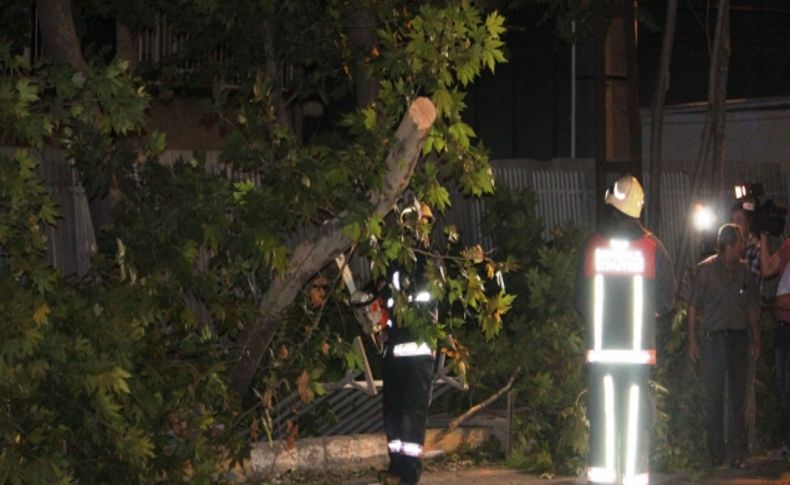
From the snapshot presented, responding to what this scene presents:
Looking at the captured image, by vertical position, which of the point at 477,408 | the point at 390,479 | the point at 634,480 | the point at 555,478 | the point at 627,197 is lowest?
the point at 555,478

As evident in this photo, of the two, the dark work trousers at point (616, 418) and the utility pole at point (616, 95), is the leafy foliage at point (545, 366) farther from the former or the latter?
the dark work trousers at point (616, 418)

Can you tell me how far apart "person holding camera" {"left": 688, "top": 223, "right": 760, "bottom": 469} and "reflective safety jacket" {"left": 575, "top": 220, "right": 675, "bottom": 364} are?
296 centimetres

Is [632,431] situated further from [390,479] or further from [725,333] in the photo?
[725,333]

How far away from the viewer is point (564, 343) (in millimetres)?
12047

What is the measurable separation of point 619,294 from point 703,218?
4306 millimetres

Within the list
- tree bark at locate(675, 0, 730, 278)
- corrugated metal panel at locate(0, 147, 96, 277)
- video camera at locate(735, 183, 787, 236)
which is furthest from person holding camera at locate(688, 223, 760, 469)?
corrugated metal panel at locate(0, 147, 96, 277)

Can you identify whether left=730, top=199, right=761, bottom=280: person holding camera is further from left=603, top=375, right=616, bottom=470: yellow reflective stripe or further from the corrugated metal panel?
the corrugated metal panel

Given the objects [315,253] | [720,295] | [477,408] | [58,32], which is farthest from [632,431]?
[58,32]

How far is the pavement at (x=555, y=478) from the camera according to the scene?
37.1 feet

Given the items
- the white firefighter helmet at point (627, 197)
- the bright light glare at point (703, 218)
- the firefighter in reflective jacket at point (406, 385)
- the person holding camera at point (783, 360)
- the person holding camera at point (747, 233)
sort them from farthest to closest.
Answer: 1. the bright light glare at point (703, 218)
2. the person holding camera at point (747, 233)
3. the person holding camera at point (783, 360)
4. the firefighter in reflective jacket at point (406, 385)
5. the white firefighter helmet at point (627, 197)

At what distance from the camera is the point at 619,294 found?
→ 9.37 m

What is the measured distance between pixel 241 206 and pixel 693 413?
4.93 meters

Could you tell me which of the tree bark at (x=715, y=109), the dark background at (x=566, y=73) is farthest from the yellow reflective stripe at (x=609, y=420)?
the dark background at (x=566, y=73)

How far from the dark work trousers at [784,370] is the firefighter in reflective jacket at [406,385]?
362 centimetres
